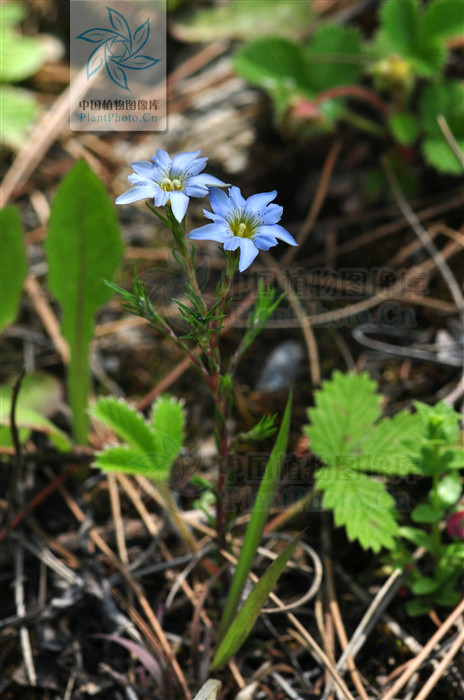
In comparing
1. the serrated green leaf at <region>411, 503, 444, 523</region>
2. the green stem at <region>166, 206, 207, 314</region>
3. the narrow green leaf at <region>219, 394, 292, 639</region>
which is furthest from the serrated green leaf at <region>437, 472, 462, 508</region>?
the green stem at <region>166, 206, 207, 314</region>

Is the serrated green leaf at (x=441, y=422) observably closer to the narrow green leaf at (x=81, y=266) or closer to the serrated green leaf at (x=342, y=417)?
the serrated green leaf at (x=342, y=417)

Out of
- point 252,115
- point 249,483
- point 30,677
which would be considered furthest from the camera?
point 252,115

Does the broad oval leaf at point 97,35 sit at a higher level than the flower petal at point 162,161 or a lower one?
higher

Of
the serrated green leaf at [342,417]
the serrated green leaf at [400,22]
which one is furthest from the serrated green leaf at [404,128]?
the serrated green leaf at [342,417]

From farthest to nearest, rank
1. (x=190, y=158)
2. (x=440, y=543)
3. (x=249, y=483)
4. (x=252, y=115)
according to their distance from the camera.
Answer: (x=252, y=115) → (x=249, y=483) → (x=440, y=543) → (x=190, y=158)

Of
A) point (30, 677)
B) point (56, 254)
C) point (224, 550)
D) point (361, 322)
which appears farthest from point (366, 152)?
point (30, 677)

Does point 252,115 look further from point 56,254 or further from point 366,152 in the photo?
point 56,254

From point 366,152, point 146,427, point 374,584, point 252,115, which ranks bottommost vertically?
point 374,584
